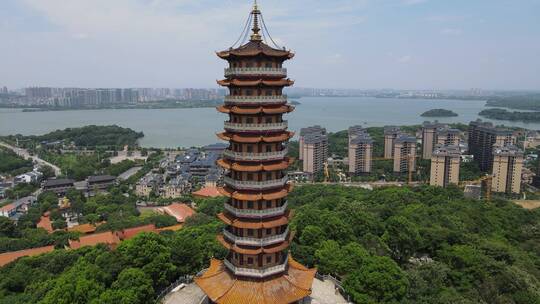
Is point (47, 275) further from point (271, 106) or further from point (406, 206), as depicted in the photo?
point (406, 206)

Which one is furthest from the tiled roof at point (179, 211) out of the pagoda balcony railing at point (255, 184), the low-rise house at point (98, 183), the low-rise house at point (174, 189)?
the pagoda balcony railing at point (255, 184)

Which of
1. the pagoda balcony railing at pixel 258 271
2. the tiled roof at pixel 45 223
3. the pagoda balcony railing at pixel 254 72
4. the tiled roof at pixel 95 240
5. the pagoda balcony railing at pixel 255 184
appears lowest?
the tiled roof at pixel 45 223

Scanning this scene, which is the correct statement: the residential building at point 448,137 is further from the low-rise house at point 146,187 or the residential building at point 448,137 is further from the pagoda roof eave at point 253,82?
the pagoda roof eave at point 253,82

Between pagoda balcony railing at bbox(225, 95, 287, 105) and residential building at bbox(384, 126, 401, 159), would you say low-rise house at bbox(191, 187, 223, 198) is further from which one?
residential building at bbox(384, 126, 401, 159)

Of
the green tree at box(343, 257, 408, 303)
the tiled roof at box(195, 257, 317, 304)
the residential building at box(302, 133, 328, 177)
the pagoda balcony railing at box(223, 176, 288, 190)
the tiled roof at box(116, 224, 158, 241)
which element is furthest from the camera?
the residential building at box(302, 133, 328, 177)

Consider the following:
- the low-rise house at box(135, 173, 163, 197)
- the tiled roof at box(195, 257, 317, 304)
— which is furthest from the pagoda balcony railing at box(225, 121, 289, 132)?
the low-rise house at box(135, 173, 163, 197)

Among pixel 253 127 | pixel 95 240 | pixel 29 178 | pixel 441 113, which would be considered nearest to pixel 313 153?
pixel 95 240
